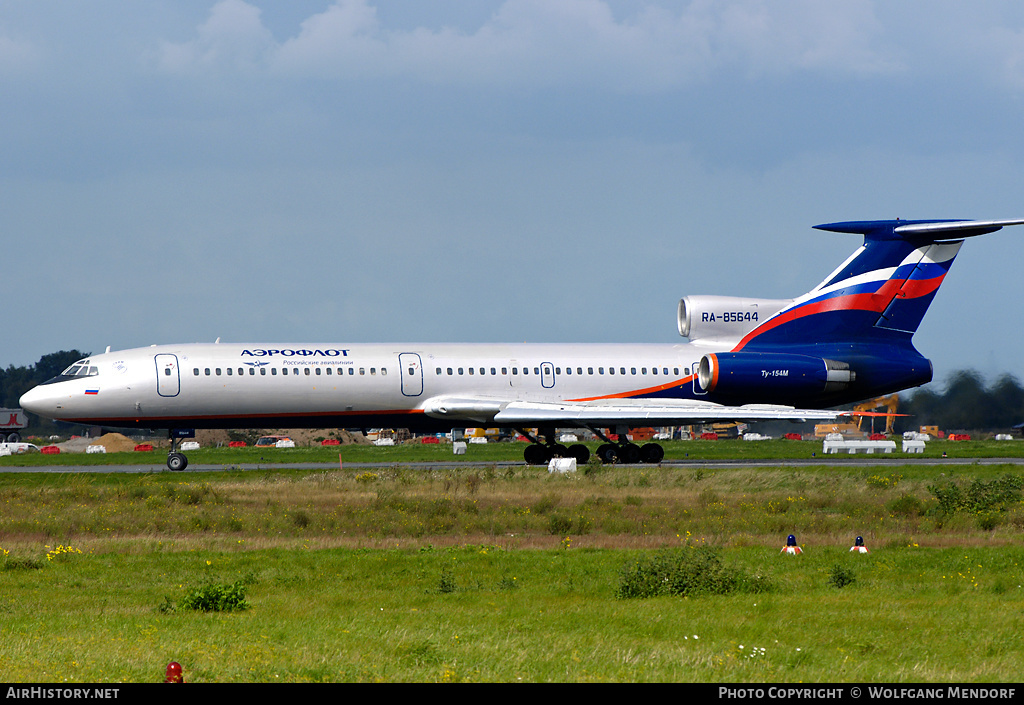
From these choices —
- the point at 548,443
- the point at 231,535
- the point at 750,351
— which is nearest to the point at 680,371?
the point at 750,351

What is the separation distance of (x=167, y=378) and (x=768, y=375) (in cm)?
2254

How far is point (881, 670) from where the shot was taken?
9.98 metres

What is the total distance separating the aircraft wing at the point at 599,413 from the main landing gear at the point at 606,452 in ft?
6.10

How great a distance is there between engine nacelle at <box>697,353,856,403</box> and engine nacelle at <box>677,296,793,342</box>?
7.25ft

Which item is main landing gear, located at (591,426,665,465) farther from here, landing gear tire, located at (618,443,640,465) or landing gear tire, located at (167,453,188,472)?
landing gear tire, located at (167,453,188,472)

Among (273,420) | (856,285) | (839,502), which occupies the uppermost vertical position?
(856,285)

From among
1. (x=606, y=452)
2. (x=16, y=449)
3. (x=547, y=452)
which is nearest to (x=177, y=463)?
(x=547, y=452)

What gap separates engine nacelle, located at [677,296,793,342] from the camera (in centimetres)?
4491

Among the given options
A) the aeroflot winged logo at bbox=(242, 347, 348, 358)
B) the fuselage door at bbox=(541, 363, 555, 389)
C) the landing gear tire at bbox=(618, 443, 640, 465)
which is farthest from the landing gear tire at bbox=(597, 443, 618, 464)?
the aeroflot winged logo at bbox=(242, 347, 348, 358)

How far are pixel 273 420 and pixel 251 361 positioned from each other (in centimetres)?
236

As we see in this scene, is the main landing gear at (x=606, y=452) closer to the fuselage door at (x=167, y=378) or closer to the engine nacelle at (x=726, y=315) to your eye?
the engine nacelle at (x=726, y=315)

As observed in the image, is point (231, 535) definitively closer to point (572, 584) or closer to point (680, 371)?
point (572, 584)

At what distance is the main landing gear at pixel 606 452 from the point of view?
43062 millimetres

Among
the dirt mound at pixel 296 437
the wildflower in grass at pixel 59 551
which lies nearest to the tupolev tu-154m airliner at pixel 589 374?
the wildflower in grass at pixel 59 551
